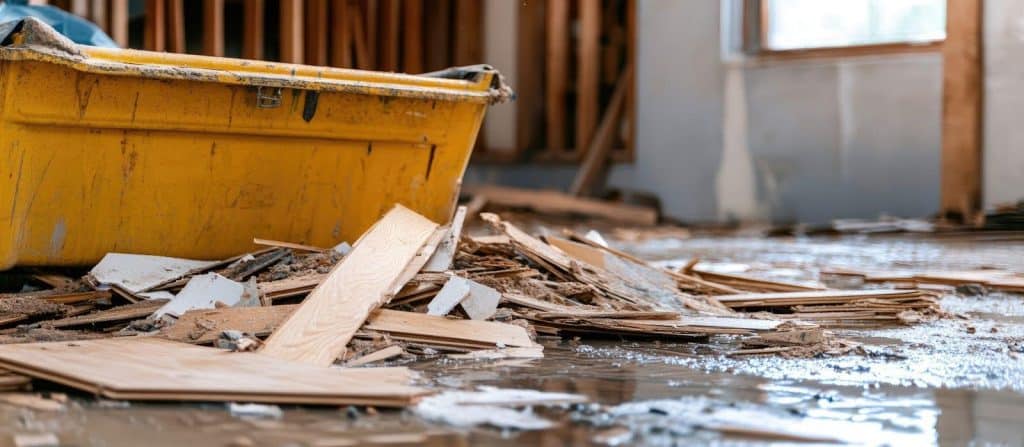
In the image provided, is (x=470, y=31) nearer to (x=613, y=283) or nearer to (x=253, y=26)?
(x=253, y=26)

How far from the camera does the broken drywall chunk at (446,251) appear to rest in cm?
459

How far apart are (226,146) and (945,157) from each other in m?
6.64

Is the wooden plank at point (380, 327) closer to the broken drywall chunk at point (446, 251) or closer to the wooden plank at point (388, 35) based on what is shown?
the broken drywall chunk at point (446, 251)

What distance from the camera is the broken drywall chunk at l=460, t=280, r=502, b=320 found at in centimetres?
427

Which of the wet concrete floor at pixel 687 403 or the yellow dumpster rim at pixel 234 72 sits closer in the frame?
the wet concrete floor at pixel 687 403

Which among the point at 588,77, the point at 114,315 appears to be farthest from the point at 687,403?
the point at 588,77

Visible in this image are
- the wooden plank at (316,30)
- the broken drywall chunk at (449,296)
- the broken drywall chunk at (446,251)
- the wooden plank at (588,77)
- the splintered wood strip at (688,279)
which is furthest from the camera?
the wooden plank at (316,30)

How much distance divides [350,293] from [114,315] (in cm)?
80

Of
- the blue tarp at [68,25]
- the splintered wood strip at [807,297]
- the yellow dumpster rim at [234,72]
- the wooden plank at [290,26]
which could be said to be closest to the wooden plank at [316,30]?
the wooden plank at [290,26]

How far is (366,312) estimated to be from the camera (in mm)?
3902

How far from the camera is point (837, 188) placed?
430 inches

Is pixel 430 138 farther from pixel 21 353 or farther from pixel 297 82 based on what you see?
pixel 21 353

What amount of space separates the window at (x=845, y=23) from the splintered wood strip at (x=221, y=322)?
7758 mm

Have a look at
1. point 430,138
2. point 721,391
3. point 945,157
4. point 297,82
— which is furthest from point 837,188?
point 721,391
